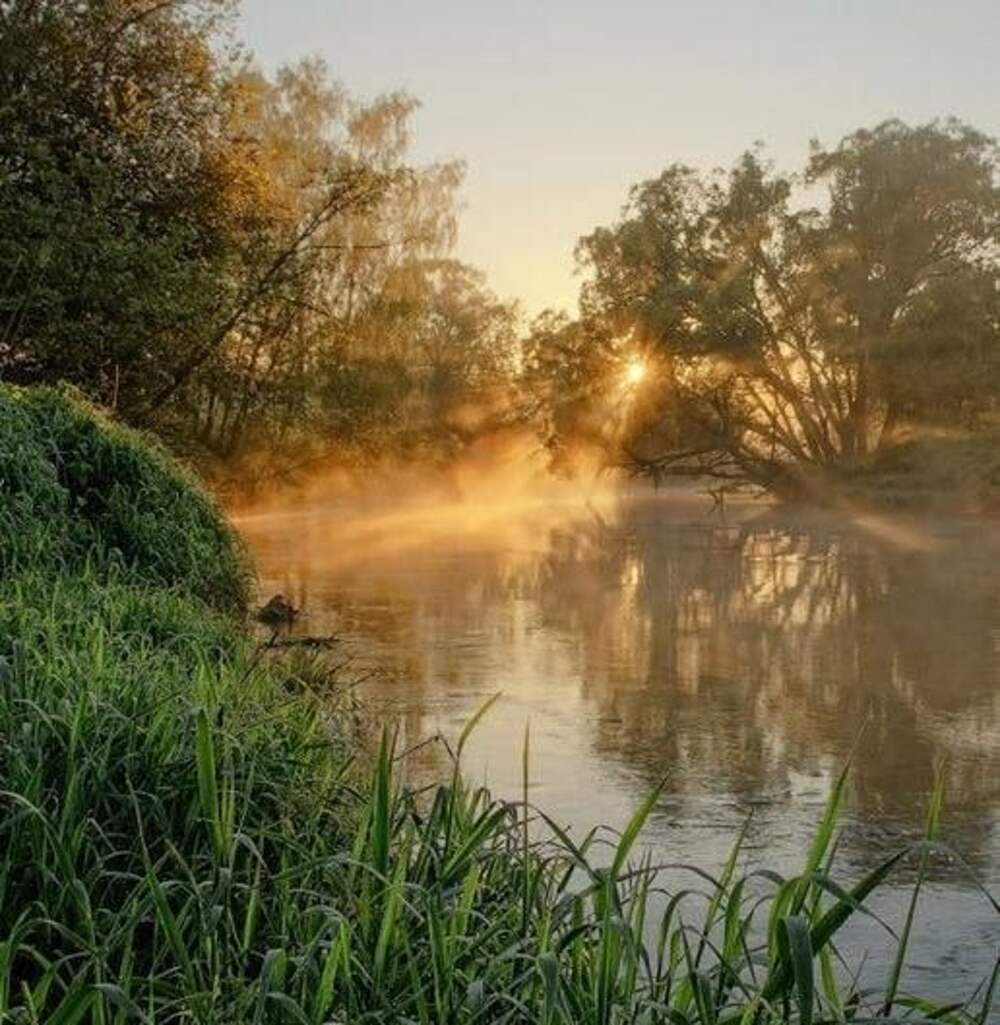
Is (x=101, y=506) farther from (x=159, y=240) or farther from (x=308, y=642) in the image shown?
(x=159, y=240)

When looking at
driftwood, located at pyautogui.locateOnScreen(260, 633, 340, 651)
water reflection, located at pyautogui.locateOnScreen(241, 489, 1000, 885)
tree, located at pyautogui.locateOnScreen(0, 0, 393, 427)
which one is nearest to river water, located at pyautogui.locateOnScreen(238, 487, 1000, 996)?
water reflection, located at pyautogui.locateOnScreen(241, 489, 1000, 885)

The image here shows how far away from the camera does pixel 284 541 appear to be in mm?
23891

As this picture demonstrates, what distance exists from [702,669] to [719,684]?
2.31ft

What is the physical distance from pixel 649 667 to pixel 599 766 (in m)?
3.53

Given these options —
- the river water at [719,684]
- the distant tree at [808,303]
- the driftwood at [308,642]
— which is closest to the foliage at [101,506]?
the driftwood at [308,642]

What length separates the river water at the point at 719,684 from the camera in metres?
5.77

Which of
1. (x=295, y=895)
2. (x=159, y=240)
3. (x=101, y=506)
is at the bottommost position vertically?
(x=295, y=895)

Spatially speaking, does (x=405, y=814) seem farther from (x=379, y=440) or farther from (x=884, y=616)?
(x=379, y=440)

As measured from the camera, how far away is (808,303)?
3659 centimetres

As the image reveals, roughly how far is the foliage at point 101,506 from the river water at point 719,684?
4.59 feet

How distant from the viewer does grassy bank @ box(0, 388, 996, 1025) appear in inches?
105

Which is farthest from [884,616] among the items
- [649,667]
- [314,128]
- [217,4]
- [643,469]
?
[643,469]

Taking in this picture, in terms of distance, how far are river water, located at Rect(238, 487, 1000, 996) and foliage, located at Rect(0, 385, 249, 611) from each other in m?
1.40

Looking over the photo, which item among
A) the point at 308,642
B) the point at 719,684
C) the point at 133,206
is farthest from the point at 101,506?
the point at 133,206
